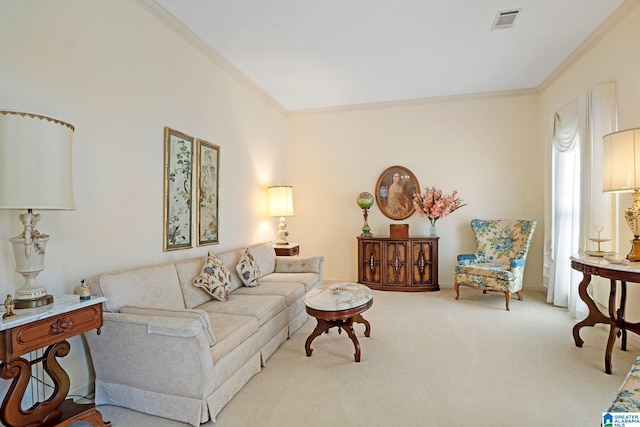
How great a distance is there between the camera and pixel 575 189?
3.75 m

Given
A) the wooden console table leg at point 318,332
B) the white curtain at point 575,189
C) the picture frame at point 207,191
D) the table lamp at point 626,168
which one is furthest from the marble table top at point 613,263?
the picture frame at point 207,191

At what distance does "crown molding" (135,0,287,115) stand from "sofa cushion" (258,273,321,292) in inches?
99.9

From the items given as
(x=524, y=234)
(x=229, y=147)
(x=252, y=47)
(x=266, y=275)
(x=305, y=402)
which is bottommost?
(x=305, y=402)

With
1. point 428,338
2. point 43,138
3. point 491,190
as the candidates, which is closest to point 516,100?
point 491,190

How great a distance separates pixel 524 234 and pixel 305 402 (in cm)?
379

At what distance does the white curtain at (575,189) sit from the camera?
10.4 feet

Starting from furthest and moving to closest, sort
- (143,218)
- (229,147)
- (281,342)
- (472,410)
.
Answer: (229,147) < (281,342) < (143,218) < (472,410)

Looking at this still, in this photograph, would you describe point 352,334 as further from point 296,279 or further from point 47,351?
point 47,351

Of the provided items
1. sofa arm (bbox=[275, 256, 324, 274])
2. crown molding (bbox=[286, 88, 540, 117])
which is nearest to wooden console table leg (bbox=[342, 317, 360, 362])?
sofa arm (bbox=[275, 256, 324, 274])

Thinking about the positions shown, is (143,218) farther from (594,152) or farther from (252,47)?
(594,152)

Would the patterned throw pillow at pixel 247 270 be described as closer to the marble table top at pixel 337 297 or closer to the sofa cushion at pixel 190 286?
the sofa cushion at pixel 190 286

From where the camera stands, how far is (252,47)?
3.51m

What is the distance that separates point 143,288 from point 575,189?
4.55 metres

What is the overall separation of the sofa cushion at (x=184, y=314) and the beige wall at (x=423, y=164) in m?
3.79
